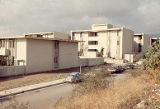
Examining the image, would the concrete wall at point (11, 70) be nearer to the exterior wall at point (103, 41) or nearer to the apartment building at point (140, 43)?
the exterior wall at point (103, 41)

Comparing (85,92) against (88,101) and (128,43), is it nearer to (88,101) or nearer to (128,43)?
(88,101)

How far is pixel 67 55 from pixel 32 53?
29.9 ft

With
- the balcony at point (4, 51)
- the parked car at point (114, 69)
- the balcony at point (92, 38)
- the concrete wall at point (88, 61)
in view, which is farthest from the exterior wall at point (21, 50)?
the balcony at point (92, 38)

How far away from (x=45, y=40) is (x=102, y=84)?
1890cm

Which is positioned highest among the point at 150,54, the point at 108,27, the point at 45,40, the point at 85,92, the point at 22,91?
the point at 108,27

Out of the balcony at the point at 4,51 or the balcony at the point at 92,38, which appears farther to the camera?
the balcony at the point at 92,38

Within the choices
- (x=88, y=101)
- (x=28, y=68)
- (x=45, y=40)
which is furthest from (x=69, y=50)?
(x=88, y=101)

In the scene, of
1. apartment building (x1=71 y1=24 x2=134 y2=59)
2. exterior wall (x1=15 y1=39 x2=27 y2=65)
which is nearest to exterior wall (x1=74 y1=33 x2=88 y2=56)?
apartment building (x1=71 y1=24 x2=134 y2=59)

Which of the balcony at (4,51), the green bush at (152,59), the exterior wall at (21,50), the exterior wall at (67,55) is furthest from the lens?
the exterior wall at (67,55)

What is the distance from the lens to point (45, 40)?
28.7m

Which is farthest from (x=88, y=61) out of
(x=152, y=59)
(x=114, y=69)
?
(x=152, y=59)

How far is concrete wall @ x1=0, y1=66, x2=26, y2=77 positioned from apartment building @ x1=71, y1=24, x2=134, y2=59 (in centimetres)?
3027

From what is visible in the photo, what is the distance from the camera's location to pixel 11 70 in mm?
23281

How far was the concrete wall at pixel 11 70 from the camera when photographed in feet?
73.3
